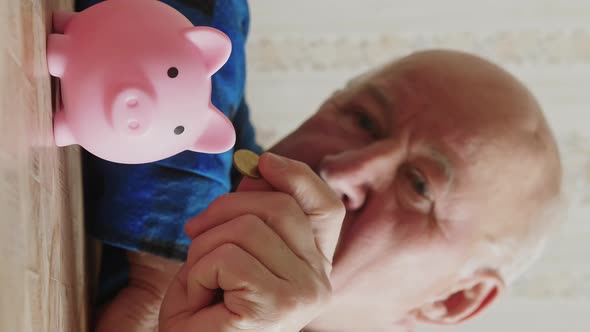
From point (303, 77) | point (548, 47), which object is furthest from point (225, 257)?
point (548, 47)

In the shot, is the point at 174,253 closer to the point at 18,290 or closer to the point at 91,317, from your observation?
the point at 91,317

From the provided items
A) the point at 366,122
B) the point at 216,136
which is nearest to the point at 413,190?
the point at 366,122

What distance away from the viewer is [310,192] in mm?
505

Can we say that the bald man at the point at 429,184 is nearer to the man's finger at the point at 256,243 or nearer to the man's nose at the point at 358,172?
the man's nose at the point at 358,172

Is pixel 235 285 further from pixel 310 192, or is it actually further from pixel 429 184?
pixel 429 184

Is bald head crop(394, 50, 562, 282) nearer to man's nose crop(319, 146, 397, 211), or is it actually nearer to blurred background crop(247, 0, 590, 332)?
man's nose crop(319, 146, 397, 211)

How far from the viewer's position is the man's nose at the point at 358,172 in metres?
0.68

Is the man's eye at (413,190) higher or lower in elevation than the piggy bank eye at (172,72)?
lower

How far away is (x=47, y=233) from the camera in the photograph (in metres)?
0.33

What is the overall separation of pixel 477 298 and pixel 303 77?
58cm

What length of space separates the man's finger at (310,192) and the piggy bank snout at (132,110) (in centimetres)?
16

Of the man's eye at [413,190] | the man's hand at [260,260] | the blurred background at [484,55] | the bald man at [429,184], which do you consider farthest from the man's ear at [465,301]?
the blurred background at [484,55]

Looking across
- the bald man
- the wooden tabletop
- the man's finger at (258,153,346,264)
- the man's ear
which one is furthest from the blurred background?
the wooden tabletop

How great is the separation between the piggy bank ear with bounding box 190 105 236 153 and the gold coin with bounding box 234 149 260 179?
0.23ft
